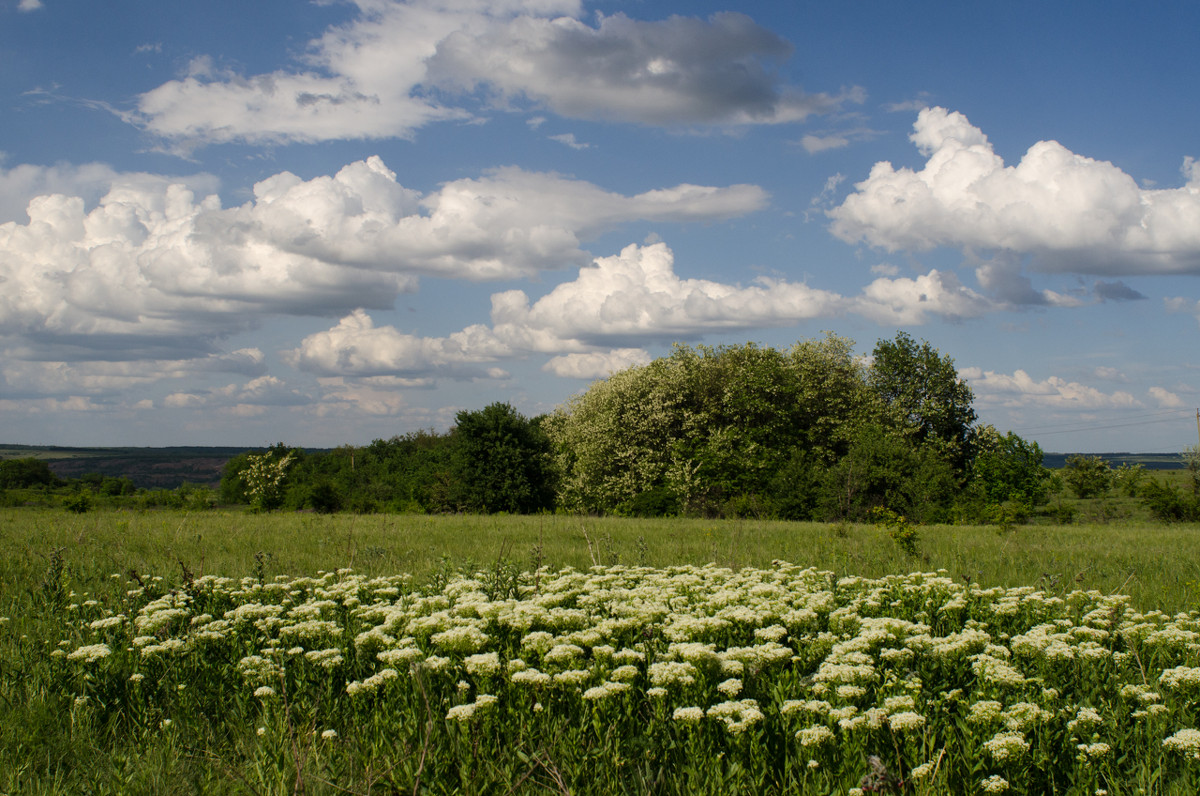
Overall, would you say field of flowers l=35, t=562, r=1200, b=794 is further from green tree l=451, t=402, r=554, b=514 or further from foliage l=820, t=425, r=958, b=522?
green tree l=451, t=402, r=554, b=514

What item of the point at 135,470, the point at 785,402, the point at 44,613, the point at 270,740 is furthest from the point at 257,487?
the point at 135,470

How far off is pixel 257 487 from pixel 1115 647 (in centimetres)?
5570

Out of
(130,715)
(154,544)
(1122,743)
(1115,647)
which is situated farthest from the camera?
(154,544)

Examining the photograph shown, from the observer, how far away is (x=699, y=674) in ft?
A: 11.7

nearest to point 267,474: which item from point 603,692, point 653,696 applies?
point 653,696

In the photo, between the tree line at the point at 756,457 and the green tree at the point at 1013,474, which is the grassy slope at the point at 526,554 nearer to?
the tree line at the point at 756,457

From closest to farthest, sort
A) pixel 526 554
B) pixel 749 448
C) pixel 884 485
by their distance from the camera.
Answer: pixel 526 554
pixel 884 485
pixel 749 448

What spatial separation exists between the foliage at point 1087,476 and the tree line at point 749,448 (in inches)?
346

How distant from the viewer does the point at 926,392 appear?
45.4 m

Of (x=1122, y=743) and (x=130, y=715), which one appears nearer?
(x=1122, y=743)

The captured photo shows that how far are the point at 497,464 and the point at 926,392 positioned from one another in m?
28.6

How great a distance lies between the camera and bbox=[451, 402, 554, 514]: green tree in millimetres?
40125

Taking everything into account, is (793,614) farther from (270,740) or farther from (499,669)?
(270,740)

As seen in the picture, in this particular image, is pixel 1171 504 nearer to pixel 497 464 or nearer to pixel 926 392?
pixel 926 392
